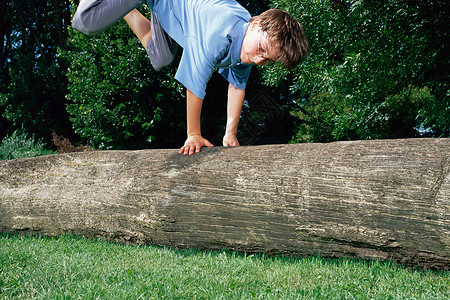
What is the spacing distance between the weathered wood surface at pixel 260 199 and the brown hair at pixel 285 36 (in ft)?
2.48

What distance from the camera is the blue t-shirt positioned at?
3.36 meters

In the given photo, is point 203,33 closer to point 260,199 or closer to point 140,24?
point 140,24

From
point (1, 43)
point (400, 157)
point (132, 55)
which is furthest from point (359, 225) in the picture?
point (1, 43)

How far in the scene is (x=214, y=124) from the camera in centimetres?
1095

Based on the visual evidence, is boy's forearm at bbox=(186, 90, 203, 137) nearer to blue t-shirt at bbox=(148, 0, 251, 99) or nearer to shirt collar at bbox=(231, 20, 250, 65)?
blue t-shirt at bbox=(148, 0, 251, 99)

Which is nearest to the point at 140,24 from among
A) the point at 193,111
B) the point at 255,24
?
the point at 193,111

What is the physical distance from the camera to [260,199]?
3.05m

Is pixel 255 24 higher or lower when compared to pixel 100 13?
lower

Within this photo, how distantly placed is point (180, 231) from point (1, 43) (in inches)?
787

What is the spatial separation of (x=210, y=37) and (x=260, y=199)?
1466mm

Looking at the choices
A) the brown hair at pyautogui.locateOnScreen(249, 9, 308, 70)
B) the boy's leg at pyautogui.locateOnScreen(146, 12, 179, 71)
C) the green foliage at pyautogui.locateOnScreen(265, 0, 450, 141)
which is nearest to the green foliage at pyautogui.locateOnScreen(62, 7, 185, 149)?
the green foliage at pyautogui.locateOnScreen(265, 0, 450, 141)

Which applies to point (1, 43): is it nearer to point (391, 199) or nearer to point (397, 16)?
point (397, 16)

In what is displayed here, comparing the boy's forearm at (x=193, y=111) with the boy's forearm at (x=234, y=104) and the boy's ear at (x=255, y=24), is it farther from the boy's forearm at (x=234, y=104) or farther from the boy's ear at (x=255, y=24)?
the boy's ear at (x=255, y=24)

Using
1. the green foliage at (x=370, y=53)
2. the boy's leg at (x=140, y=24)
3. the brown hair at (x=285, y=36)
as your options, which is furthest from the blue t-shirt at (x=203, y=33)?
the green foliage at (x=370, y=53)
